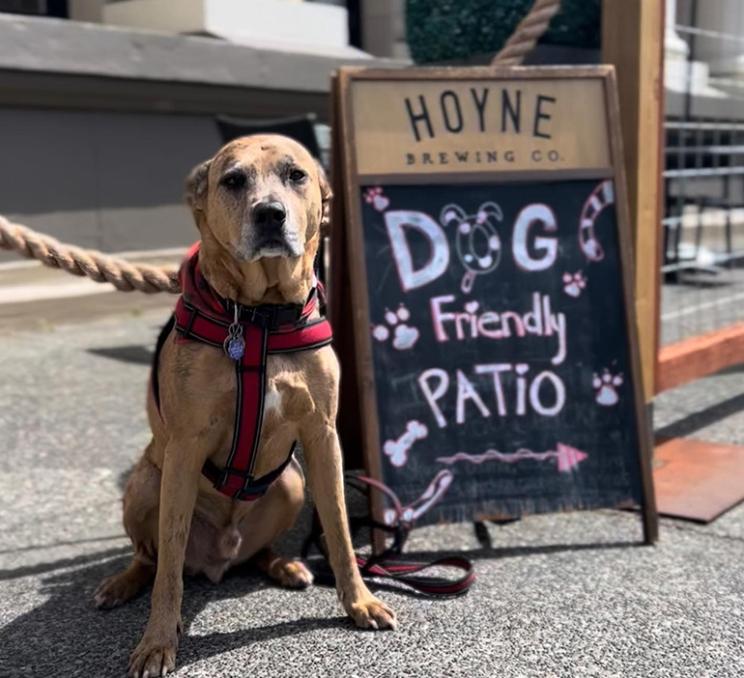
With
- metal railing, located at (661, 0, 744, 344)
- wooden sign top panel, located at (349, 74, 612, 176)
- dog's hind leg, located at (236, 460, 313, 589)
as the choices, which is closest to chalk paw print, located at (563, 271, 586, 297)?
wooden sign top panel, located at (349, 74, 612, 176)

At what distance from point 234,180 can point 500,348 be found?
1.32 meters

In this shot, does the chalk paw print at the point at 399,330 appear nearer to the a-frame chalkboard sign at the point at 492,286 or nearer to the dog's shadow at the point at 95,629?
the a-frame chalkboard sign at the point at 492,286

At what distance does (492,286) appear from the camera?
335cm

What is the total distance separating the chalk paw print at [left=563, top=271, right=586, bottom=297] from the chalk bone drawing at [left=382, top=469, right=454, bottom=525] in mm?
792

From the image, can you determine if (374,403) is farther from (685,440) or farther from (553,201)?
(685,440)

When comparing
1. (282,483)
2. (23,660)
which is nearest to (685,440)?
(282,483)

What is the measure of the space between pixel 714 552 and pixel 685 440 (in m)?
1.43

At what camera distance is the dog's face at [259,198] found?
2.34 metres

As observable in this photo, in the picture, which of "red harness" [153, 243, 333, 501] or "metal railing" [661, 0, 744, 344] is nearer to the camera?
"red harness" [153, 243, 333, 501]

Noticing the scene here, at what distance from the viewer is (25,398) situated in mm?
5414

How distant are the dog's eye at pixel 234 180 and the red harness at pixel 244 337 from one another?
32 centimetres

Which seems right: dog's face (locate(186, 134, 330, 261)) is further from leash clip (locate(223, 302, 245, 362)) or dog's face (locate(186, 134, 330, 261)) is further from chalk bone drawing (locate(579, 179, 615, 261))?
chalk bone drawing (locate(579, 179, 615, 261))

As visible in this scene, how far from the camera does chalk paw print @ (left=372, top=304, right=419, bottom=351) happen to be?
10.6ft

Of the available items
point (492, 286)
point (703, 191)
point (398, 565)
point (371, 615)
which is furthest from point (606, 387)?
point (703, 191)
